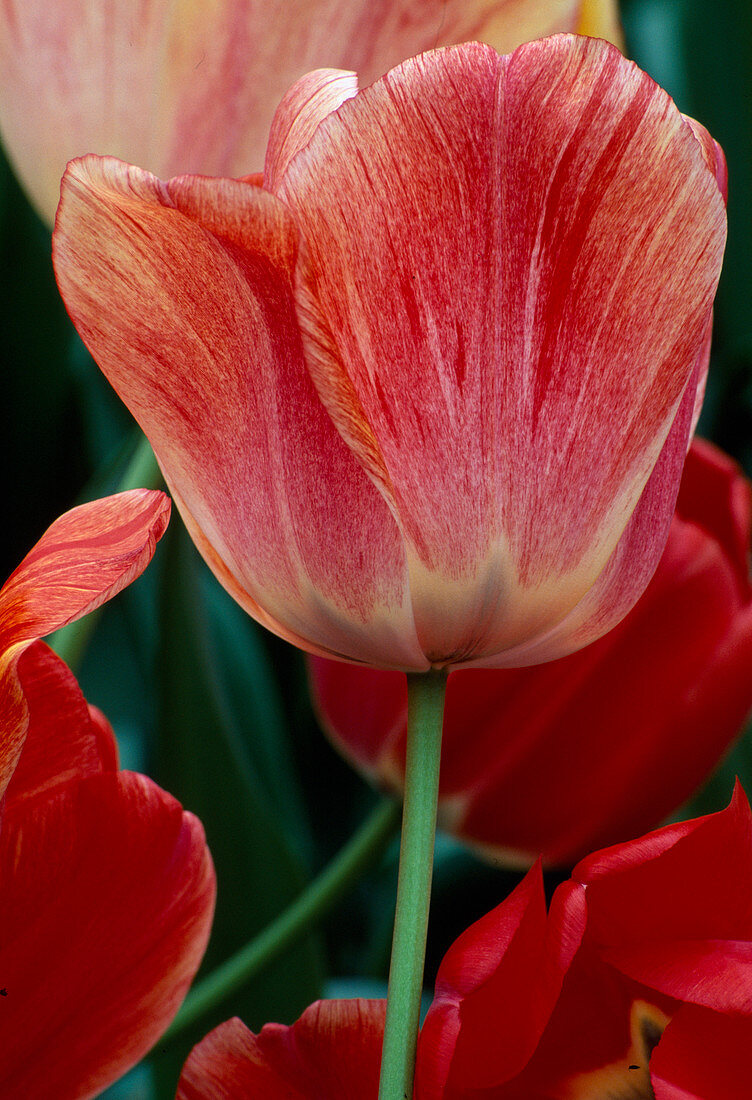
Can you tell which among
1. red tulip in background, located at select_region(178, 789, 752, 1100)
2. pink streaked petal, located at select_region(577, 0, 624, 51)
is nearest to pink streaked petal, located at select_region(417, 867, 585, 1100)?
red tulip in background, located at select_region(178, 789, 752, 1100)

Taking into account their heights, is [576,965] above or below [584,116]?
below

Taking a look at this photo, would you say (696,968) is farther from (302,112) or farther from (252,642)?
(252,642)

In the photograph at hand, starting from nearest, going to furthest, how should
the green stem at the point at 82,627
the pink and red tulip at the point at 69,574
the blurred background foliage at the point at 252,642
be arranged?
the pink and red tulip at the point at 69,574 → the green stem at the point at 82,627 → the blurred background foliage at the point at 252,642

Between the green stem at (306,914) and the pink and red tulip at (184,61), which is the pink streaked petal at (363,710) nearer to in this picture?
the green stem at (306,914)

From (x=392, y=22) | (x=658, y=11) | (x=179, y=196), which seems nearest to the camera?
(x=179, y=196)

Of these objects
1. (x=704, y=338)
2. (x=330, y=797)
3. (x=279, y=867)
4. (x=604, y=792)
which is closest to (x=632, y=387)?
(x=704, y=338)

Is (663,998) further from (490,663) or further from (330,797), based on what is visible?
(330,797)

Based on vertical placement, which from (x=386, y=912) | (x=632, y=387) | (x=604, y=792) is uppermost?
(x=632, y=387)

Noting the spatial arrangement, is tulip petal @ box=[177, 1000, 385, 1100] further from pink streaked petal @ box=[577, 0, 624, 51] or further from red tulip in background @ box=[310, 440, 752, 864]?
pink streaked petal @ box=[577, 0, 624, 51]

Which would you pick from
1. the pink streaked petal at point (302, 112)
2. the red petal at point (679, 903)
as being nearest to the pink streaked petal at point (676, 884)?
the red petal at point (679, 903)
